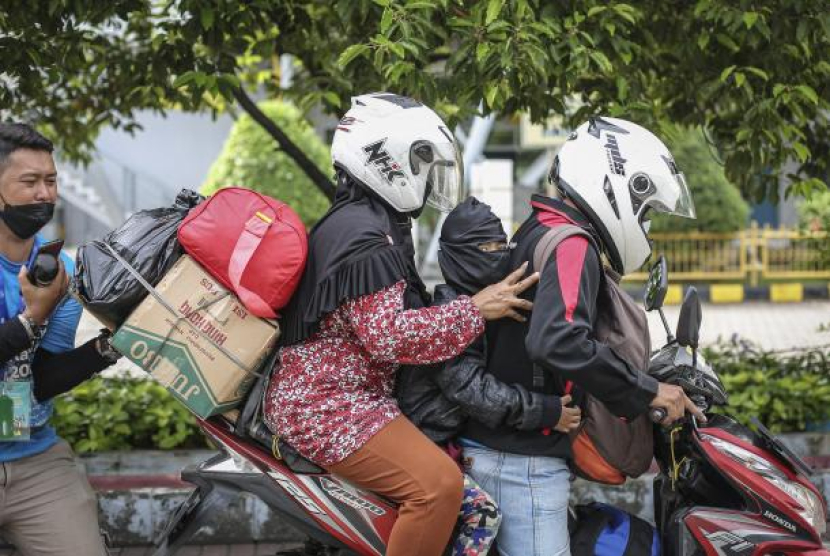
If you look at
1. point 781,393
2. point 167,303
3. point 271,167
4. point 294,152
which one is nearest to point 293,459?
point 167,303

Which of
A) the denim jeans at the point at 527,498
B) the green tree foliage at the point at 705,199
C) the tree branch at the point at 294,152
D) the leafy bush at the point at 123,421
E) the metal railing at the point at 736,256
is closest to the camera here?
the denim jeans at the point at 527,498

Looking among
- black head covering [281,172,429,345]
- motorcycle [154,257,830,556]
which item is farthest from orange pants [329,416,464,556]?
black head covering [281,172,429,345]

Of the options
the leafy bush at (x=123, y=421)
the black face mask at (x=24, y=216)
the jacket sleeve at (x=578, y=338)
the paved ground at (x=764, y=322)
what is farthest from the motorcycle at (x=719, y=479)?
the paved ground at (x=764, y=322)

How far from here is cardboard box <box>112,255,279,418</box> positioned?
285 cm

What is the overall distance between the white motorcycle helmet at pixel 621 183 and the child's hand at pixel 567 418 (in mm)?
409

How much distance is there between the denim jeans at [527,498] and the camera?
9.53 feet

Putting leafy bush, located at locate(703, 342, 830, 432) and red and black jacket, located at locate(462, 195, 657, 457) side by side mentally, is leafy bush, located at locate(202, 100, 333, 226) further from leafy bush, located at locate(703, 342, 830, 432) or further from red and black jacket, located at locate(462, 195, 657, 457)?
red and black jacket, located at locate(462, 195, 657, 457)

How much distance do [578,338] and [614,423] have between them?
44 cm

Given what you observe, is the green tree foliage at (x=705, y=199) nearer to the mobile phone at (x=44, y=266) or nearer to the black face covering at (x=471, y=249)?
the black face covering at (x=471, y=249)

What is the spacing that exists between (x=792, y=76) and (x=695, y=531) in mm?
2332

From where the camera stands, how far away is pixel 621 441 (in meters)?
3.01

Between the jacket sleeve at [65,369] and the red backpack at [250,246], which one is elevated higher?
the red backpack at [250,246]

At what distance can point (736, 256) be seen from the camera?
61.5ft

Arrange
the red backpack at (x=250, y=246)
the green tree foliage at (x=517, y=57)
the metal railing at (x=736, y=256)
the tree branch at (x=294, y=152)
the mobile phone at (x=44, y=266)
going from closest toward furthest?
the red backpack at (x=250, y=246)
the mobile phone at (x=44, y=266)
the green tree foliage at (x=517, y=57)
the tree branch at (x=294, y=152)
the metal railing at (x=736, y=256)
